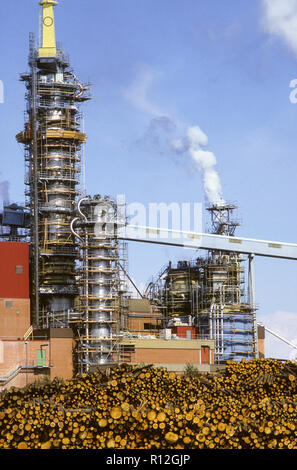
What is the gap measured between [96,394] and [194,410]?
32.0 feet

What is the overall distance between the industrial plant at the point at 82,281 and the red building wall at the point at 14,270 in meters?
0.07

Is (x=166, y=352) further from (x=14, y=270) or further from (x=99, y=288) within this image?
(x=14, y=270)

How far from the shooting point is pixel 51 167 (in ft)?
207

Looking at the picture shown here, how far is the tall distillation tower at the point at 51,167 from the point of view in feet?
200

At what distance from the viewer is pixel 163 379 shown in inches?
1352

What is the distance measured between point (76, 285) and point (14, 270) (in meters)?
4.76

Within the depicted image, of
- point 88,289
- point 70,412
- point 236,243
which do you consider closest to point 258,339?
point 236,243

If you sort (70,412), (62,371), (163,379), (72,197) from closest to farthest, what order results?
(70,412) < (163,379) < (62,371) < (72,197)

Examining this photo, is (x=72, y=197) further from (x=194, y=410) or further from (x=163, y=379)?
(x=194, y=410)

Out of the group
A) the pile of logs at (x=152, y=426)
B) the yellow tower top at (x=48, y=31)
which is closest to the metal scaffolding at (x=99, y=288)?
the yellow tower top at (x=48, y=31)

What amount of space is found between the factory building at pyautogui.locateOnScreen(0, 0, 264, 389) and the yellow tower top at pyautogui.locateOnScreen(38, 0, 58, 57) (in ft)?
0.24

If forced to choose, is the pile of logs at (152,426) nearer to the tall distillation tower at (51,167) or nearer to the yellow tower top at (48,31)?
the tall distillation tower at (51,167)

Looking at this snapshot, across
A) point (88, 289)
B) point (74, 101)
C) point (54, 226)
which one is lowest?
point (88, 289)

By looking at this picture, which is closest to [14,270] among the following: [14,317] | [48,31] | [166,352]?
[14,317]
